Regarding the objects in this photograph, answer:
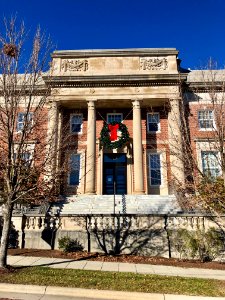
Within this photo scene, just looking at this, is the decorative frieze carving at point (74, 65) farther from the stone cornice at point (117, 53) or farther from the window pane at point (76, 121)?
the window pane at point (76, 121)

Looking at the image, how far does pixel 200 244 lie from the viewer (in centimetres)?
1273

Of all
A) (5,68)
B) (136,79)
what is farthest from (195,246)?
(136,79)

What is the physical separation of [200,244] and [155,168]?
1202 cm

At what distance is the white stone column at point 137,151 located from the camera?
21875 mm

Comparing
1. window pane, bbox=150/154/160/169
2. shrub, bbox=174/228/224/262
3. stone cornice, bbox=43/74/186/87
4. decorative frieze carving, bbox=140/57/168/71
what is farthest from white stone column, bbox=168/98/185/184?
window pane, bbox=150/154/160/169

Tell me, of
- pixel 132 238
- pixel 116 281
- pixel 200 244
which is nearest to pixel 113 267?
pixel 116 281

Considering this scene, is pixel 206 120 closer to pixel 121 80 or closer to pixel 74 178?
pixel 121 80

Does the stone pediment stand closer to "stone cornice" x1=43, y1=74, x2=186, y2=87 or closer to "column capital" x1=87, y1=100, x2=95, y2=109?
"stone cornice" x1=43, y1=74, x2=186, y2=87

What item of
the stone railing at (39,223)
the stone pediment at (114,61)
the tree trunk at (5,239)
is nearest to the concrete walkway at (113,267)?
the tree trunk at (5,239)

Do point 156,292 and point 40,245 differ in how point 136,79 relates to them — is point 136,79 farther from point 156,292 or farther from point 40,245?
point 156,292

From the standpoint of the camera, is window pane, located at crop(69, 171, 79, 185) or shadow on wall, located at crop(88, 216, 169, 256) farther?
window pane, located at crop(69, 171, 79, 185)

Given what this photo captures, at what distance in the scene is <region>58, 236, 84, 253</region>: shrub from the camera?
1290 centimetres

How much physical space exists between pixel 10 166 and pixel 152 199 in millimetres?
12653

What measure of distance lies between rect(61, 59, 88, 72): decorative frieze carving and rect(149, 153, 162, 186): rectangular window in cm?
984
